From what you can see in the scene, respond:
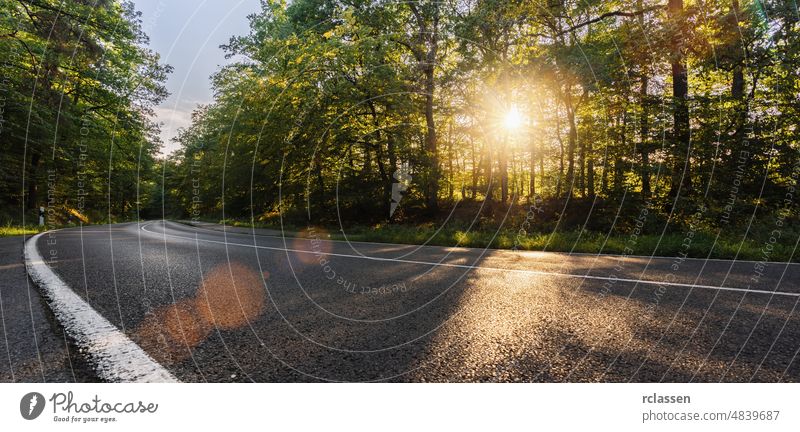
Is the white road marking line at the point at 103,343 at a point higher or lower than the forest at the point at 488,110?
lower

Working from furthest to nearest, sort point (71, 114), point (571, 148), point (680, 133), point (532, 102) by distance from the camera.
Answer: point (71, 114) < point (532, 102) < point (571, 148) < point (680, 133)

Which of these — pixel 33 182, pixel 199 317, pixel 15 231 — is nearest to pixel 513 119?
pixel 199 317

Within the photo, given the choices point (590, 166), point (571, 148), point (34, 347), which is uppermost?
point (571, 148)

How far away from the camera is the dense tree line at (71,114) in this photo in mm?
15250

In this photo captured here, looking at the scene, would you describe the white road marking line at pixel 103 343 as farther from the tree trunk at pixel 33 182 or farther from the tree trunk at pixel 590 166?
the tree trunk at pixel 33 182

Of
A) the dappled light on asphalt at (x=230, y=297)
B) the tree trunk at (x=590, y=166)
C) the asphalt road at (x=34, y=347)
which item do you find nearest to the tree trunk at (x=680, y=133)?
the tree trunk at (x=590, y=166)

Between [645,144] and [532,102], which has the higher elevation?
[532,102]

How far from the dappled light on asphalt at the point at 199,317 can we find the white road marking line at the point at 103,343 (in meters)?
0.07

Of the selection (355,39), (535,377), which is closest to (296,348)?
(535,377)

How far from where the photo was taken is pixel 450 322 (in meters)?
2.63

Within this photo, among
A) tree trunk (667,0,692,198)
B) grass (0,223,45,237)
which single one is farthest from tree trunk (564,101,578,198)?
grass (0,223,45,237)

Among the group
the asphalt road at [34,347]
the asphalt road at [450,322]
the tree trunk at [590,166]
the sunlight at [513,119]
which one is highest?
the sunlight at [513,119]

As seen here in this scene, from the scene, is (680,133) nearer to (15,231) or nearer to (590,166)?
(590,166)

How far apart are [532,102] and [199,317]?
16385 millimetres
